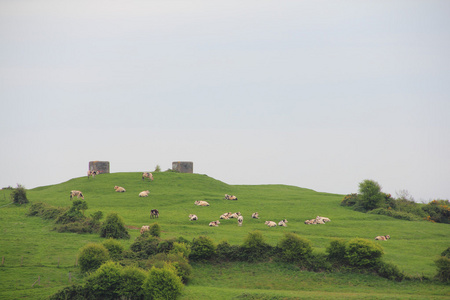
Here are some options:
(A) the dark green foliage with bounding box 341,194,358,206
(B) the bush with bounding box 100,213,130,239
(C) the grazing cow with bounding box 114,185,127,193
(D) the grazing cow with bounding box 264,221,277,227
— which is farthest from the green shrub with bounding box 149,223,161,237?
(A) the dark green foliage with bounding box 341,194,358,206

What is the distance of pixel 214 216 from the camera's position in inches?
2172

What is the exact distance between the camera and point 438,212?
65.6 m

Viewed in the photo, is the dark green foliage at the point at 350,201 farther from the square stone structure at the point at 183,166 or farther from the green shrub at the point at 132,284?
the green shrub at the point at 132,284

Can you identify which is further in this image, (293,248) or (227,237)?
(227,237)

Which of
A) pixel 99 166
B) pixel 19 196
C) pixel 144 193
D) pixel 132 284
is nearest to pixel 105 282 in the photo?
pixel 132 284

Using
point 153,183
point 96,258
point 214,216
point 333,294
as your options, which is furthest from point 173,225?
point 153,183

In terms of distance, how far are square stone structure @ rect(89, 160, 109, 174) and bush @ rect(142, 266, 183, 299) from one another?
55.7 meters

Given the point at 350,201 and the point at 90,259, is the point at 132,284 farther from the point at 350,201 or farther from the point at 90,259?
the point at 350,201

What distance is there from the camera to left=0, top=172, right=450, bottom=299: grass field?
1326 inches

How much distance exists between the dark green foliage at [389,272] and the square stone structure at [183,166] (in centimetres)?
5570

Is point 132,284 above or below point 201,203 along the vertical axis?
below

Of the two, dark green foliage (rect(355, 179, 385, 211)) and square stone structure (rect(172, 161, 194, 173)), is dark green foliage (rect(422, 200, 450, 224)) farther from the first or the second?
square stone structure (rect(172, 161, 194, 173))

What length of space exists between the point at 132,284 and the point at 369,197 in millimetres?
42015

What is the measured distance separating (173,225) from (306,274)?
17093 mm
